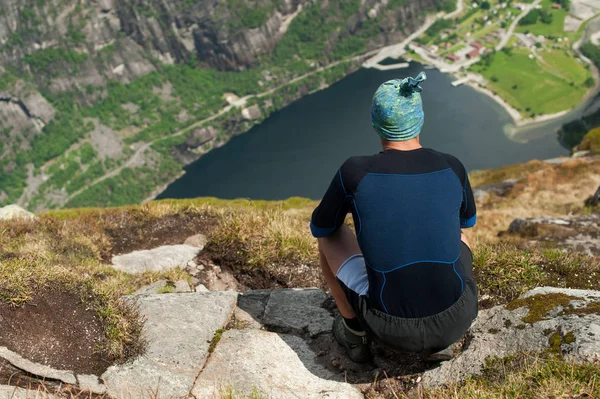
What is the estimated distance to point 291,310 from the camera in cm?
802

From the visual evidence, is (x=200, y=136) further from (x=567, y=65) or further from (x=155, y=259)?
(x=155, y=259)

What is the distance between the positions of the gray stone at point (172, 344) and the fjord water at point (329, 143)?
365ft

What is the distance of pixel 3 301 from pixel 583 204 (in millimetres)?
30430

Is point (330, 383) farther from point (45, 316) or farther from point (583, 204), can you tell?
point (583, 204)

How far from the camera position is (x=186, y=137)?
628 ft

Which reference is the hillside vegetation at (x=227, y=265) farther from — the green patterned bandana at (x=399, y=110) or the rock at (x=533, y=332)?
the green patterned bandana at (x=399, y=110)

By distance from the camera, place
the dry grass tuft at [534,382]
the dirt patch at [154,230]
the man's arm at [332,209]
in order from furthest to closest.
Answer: the dirt patch at [154,230]
the man's arm at [332,209]
the dry grass tuft at [534,382]

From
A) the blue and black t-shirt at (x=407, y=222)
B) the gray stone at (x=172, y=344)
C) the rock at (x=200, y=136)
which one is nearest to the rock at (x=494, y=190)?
the gray stone at (x=172, y=344)

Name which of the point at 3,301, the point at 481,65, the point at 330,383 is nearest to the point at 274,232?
the point at 330,383

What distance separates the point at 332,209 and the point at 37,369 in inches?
165

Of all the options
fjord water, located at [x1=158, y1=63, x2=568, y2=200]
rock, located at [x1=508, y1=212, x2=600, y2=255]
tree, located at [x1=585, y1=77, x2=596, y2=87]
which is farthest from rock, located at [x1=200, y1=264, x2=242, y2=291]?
tree, located at [x1=585, y1=77, x2=596, y2=87]

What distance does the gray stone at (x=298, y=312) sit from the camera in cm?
754

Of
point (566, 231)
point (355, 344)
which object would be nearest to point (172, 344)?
point (355, 344)

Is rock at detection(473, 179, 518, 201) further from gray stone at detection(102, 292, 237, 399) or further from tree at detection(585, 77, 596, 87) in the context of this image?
tree at detection(585, 77, 596, 87)
